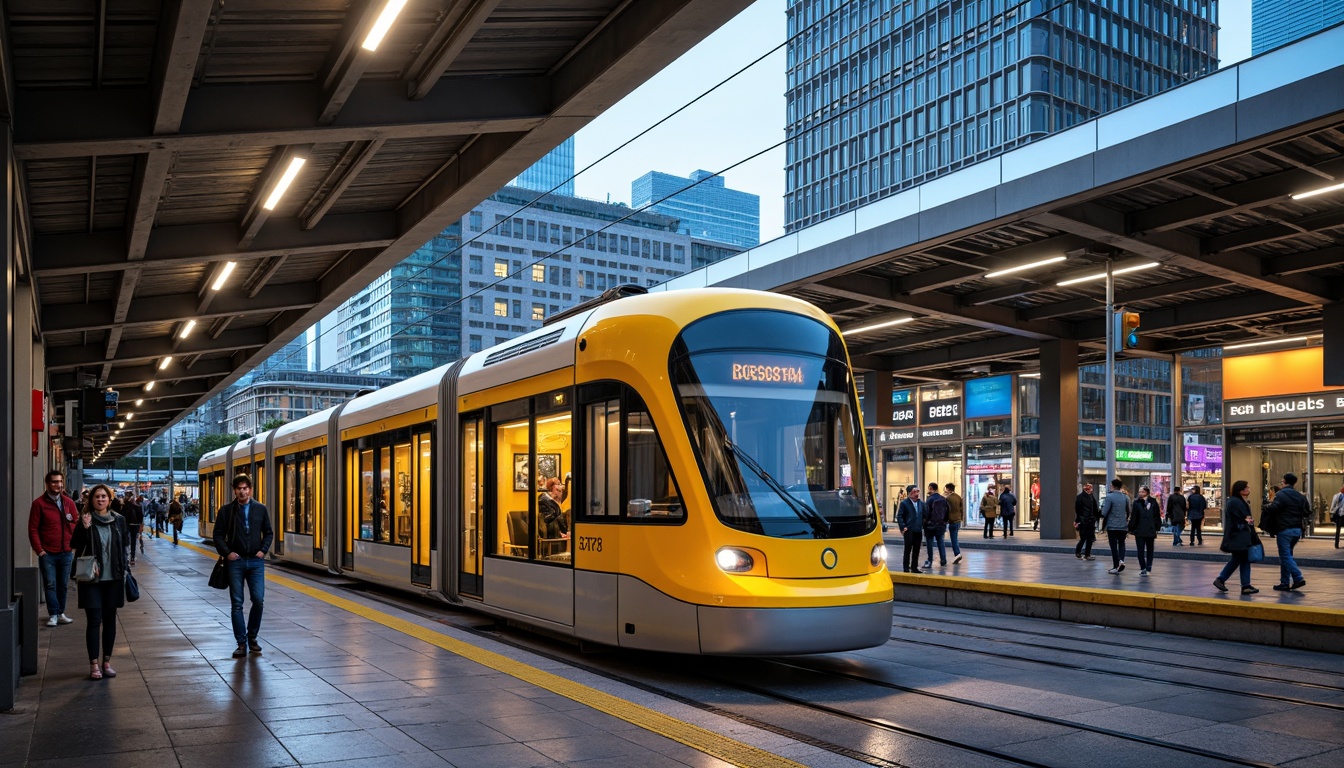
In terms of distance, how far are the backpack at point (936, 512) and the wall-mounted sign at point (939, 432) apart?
1964 cm

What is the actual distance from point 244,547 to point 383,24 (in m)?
5.21

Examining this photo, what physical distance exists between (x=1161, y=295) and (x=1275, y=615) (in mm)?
14975

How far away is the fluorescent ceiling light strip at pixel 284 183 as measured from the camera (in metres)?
12.0

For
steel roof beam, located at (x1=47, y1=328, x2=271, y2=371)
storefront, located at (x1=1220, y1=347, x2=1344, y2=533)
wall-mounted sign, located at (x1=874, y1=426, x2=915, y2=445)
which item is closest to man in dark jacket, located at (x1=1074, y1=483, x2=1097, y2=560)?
storefront, located at (x1=1220, y1=347, x2=1344, y2=533)

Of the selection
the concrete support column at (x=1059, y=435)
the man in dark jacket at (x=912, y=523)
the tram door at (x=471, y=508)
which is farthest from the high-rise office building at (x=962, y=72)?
the tram door at (x=471, y=508)

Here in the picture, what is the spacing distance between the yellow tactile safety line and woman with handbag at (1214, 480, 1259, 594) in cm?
987

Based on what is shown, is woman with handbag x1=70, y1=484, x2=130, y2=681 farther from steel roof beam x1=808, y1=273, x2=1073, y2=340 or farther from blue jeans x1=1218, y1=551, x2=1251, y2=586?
steel roof beam x1=808, y1=273, x2=1073, y2=340

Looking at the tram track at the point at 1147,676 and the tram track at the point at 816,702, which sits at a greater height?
the tram track at the point at 816,702

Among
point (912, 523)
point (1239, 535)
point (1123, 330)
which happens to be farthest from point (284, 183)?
point (1123, 330)

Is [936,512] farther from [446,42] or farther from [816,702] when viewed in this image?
[446,42]

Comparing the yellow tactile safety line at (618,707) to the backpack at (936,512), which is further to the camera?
the backpack at (936,512)

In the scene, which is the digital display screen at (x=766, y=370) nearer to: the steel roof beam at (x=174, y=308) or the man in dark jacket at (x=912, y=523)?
the man in dark jacket at (x=912, y=523)

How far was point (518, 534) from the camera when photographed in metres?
12.0

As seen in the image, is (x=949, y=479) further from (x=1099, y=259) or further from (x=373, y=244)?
(x=373, y=244)
